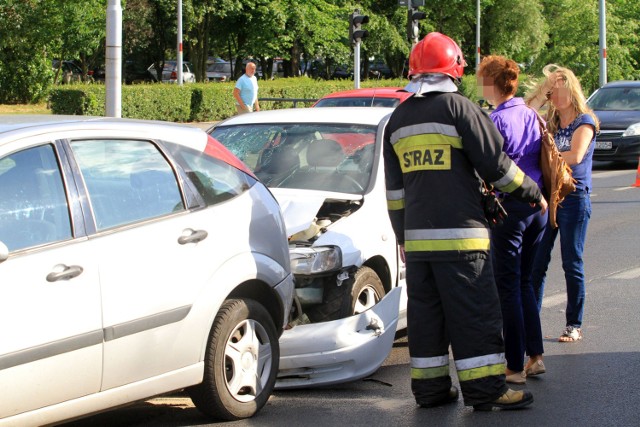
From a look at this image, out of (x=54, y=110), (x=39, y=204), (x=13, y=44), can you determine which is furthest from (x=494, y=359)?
(x=13, y=44)

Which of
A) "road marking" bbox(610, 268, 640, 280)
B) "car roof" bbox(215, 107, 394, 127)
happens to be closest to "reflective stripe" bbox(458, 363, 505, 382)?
"car roof" bbox(215, 107, 394, 127)

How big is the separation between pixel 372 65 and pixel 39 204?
6031cm

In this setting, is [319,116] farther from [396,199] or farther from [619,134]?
[619,134]

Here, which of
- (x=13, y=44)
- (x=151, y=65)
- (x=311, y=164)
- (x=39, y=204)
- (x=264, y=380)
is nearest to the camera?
(x=39, y=204)

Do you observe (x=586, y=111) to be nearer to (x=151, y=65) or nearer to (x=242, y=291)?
(x=242, y=291)

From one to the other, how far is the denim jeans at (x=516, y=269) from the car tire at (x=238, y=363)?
51.7 inches

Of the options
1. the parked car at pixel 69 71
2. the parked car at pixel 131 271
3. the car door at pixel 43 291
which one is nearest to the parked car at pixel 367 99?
the parked car at pixel 131 271

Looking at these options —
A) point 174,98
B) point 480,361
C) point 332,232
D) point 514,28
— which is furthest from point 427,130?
point 514,28

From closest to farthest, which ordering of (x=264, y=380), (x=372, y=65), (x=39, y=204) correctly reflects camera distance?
(x=39, y=204), (x=264, y=380), (x=372, y=65)

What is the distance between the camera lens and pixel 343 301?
6105 millimetres

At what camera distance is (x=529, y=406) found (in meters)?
5.50

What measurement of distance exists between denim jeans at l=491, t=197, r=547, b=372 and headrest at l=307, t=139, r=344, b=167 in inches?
73.3

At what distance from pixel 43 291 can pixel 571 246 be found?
3.92 m

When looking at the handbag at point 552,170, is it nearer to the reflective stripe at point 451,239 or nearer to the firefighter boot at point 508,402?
the reflective stripe at point 451,239
